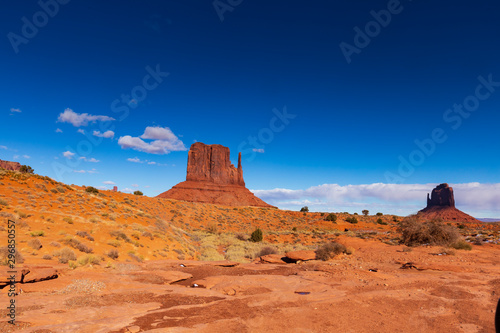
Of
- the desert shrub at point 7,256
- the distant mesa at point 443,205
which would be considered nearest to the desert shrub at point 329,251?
the desert shrub at point 7,256

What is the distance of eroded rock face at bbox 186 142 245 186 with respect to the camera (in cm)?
10469

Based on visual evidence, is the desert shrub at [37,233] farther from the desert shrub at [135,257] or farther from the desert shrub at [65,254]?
the desert shrub at [135,257]

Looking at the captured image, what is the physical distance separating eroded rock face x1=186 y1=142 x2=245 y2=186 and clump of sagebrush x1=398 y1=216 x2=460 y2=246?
8522 centimetres

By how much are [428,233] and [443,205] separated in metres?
109

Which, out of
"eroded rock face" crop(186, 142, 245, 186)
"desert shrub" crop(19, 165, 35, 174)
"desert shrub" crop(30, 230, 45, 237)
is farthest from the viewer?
"eroded rock face" crop(186, 142, 245, 186)

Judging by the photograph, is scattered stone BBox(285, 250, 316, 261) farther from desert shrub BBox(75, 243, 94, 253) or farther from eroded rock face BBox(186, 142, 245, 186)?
eroded rock face BBox(186, 142, 245, 186)

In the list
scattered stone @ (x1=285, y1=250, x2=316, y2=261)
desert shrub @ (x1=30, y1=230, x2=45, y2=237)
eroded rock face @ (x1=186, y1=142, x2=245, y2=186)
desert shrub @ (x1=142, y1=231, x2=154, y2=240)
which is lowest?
scattered stone @ (x1=285, y1=250, x2=316, y2=261)

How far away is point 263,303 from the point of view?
795 cm

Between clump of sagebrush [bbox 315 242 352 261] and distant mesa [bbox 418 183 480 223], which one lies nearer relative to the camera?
clump of sagebrush [bbox 315 242 352 261]

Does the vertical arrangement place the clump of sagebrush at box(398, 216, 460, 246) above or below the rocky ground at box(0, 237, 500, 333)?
above

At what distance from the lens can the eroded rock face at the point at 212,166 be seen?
343 feet

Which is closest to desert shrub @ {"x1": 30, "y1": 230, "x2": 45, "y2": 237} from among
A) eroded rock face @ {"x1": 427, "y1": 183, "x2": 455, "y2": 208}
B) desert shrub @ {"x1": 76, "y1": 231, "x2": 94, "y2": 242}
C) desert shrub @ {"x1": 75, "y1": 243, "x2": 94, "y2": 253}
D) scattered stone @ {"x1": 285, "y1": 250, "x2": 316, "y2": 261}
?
desert shrub @ {"x1": 76, "y1": 231, "x2": 94, "y2": 242}

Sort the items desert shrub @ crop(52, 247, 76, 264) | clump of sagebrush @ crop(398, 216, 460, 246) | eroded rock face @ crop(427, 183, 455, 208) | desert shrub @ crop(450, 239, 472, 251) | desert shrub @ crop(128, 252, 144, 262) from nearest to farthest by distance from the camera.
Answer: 1. desert shrub @ crop(52, 247, 76, 264)
2. desert shrub @ crop(128, 252, 144, 262)
3. desert shrub @ crop(450, 239, 472, 251)
4. clump of sagebrush @ crop(398, 216, 460, 246)
5. eroded rock face @ crop(427, 183, 455, 208)

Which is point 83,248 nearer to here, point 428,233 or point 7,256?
point 7,256
